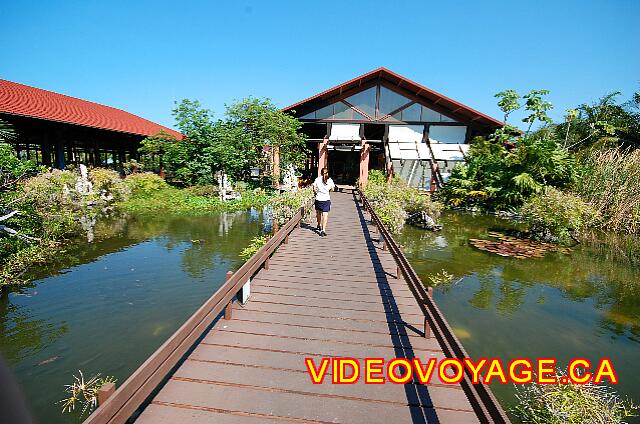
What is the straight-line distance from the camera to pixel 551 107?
18.5 m

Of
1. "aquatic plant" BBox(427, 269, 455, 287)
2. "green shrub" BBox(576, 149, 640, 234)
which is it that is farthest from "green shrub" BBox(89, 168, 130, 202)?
"green shrub" BBox(576, 149, 640, 234)

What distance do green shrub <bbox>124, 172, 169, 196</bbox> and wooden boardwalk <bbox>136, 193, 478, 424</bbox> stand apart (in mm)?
14471

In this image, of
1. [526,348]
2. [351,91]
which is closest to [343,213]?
[526,348]

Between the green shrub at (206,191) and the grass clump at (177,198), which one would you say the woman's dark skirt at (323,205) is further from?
the green shrub at (206,191)

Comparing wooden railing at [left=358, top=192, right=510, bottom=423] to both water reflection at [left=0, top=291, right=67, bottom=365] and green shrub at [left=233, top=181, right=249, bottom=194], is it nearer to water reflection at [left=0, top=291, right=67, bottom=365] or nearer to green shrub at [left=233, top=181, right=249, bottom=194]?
water reflection at [left=0, top=291, right=67, bottom=365]

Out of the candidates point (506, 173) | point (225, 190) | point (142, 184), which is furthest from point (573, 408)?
point (142, 184)

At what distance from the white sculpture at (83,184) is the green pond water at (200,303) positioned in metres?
3.98

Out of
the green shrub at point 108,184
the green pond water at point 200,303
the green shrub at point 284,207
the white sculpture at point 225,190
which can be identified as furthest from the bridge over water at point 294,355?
the green shrub at point 108,184

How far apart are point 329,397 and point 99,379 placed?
355 cm

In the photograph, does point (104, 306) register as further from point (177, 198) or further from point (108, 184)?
point (108, 184)

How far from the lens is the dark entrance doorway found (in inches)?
1016

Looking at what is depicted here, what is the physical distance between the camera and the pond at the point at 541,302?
222 inches

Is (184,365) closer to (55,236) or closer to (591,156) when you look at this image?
(55,236)

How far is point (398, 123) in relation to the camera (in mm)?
20250
